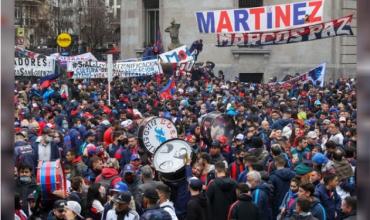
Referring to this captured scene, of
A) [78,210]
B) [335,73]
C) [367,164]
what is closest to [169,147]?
[78,210]

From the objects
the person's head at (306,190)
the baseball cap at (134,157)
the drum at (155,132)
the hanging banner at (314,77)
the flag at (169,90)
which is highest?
the hanging banner at (314,77)

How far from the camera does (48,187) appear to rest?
291 inches

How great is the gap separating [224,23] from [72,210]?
17.1 m

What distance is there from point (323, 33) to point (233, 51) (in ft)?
41.9

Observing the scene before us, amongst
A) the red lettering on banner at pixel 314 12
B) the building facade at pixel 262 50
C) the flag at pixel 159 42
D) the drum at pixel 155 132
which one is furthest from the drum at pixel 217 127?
the building facade at pixel 262 50

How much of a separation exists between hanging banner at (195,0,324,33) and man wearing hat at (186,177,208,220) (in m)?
15.9

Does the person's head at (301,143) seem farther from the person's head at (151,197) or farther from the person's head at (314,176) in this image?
the person's head at (151,197)

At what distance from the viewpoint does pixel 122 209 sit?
247 inches

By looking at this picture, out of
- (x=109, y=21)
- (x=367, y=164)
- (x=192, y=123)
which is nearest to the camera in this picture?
(x=367, y=164)

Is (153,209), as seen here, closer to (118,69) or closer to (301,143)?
(301,143)

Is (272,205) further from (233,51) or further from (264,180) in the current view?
(233,51)

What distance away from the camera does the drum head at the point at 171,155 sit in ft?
28.6

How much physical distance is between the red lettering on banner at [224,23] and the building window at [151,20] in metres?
17.3

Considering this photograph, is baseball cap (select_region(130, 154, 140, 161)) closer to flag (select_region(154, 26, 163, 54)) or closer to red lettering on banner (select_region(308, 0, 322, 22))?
red lettering on banner (select_region(308, 0, 322, 22))
